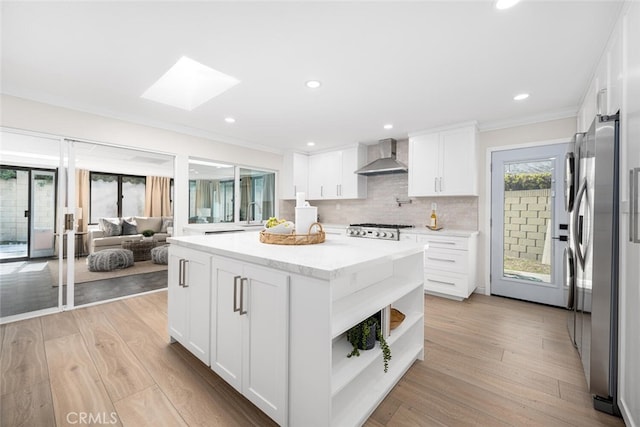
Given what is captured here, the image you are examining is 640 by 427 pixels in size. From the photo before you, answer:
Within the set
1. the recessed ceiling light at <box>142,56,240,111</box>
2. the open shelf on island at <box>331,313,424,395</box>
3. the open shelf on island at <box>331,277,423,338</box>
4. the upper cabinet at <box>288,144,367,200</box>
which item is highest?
the recessed ceiling light at <box>142,56,240,111</box>

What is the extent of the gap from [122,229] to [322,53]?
3656mm

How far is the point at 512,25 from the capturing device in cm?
176

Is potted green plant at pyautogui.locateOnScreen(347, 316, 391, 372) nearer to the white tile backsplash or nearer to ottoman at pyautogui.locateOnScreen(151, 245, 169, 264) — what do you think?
the white tile backsplash

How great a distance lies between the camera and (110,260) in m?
4.20

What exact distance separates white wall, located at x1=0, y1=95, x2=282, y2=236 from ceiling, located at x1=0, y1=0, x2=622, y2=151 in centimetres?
12

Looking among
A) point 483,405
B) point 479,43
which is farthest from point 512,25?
point 483,405

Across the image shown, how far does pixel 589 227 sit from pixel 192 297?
275cm

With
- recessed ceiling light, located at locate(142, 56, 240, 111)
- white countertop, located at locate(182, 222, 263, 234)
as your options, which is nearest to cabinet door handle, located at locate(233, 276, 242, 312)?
recessed ceiling light, located at locate(142, 56, 240, 111)

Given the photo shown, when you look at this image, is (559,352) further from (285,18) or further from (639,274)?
(285,18)

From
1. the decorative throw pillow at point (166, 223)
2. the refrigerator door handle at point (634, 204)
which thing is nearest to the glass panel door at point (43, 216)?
the decorative throw pillow at point (166, 223)

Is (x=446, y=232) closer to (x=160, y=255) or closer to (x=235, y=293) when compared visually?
(x=235, y=293)

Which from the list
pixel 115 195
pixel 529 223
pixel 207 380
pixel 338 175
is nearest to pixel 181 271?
pixel 207 380

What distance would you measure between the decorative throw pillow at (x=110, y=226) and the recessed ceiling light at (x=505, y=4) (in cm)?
464

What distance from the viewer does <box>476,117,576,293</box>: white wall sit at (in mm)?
3332
